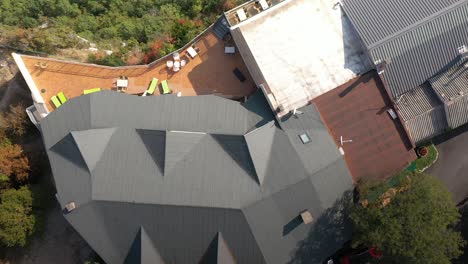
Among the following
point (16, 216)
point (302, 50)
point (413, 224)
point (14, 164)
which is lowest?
point (413, 224)

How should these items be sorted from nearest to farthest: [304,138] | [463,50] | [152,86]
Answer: [304,138] → [463,50] → [152,86]

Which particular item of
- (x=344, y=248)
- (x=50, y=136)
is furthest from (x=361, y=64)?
(x=50, y=136)

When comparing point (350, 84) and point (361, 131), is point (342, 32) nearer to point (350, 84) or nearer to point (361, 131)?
point (350, 84)

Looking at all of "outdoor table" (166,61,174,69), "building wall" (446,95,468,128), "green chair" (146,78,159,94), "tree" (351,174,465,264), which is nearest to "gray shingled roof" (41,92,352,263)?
"tree" (351,174,465,264)

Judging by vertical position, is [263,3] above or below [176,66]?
above

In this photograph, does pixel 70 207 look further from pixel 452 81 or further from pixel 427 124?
pixel 452 81

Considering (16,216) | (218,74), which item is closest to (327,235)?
(218,74)

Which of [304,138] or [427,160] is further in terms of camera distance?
[427,160]
